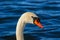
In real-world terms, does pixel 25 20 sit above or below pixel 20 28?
above

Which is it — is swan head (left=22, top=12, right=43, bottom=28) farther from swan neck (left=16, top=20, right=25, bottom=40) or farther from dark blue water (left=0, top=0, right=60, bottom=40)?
dark blue water (left=0, top=0, right=60, bottom=40)

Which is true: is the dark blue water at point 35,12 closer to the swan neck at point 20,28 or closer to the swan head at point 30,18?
the swan neck at point 20,28

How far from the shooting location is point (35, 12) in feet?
35.2

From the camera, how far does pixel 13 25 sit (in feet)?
31.1

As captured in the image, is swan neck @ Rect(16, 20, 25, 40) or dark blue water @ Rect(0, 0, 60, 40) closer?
swan neck @ Rect(16, 20, 25, 40)

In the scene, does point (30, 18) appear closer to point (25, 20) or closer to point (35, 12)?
point (25, 20)

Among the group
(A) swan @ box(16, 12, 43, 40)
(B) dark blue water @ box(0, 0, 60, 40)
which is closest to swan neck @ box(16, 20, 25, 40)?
(A) swan @ box(16, 12, 43, 40)

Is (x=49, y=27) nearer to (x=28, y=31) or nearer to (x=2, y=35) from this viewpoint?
(x=28, y=31)

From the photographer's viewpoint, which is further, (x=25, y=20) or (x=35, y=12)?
(x=35, y=12)

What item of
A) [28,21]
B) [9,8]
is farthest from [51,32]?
[28,21]

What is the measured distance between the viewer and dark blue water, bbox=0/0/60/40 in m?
8.78

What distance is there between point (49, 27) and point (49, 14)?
4.20 feet

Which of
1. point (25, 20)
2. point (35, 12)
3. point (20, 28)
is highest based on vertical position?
point (35, 12)

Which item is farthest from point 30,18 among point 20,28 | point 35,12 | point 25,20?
point 35,12
